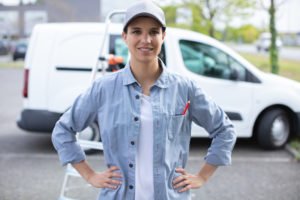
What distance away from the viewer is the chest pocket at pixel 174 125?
1.82 m

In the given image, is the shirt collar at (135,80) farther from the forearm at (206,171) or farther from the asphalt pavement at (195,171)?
the asphalt pavement at (195,171)

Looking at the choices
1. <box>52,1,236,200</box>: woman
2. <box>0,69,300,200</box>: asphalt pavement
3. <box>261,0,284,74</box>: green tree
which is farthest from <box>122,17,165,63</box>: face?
<box>261,0,284,74</box>: green tree

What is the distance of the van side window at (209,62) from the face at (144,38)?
4.39m

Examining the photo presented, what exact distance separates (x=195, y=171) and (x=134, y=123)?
3.80 metres

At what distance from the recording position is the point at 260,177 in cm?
525

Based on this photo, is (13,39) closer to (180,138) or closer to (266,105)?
(266,105)

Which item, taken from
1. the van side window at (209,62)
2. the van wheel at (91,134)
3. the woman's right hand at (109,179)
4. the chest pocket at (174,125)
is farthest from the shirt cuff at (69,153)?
the van side window at (209,62)

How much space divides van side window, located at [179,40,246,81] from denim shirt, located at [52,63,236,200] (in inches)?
170

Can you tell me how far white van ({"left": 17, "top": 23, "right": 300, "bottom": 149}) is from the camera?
5926 mm

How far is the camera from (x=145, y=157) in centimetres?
183

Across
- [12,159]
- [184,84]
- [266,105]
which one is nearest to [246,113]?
[266,105]

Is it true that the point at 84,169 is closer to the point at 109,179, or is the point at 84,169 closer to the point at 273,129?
the point at 109,179

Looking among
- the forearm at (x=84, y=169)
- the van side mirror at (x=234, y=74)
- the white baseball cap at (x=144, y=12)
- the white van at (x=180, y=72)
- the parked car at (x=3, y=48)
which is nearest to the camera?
the white baseball cap at (x=144, y=12)

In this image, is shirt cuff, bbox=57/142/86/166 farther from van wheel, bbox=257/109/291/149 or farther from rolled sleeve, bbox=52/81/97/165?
van wheel, bbox=257/109/291/149
